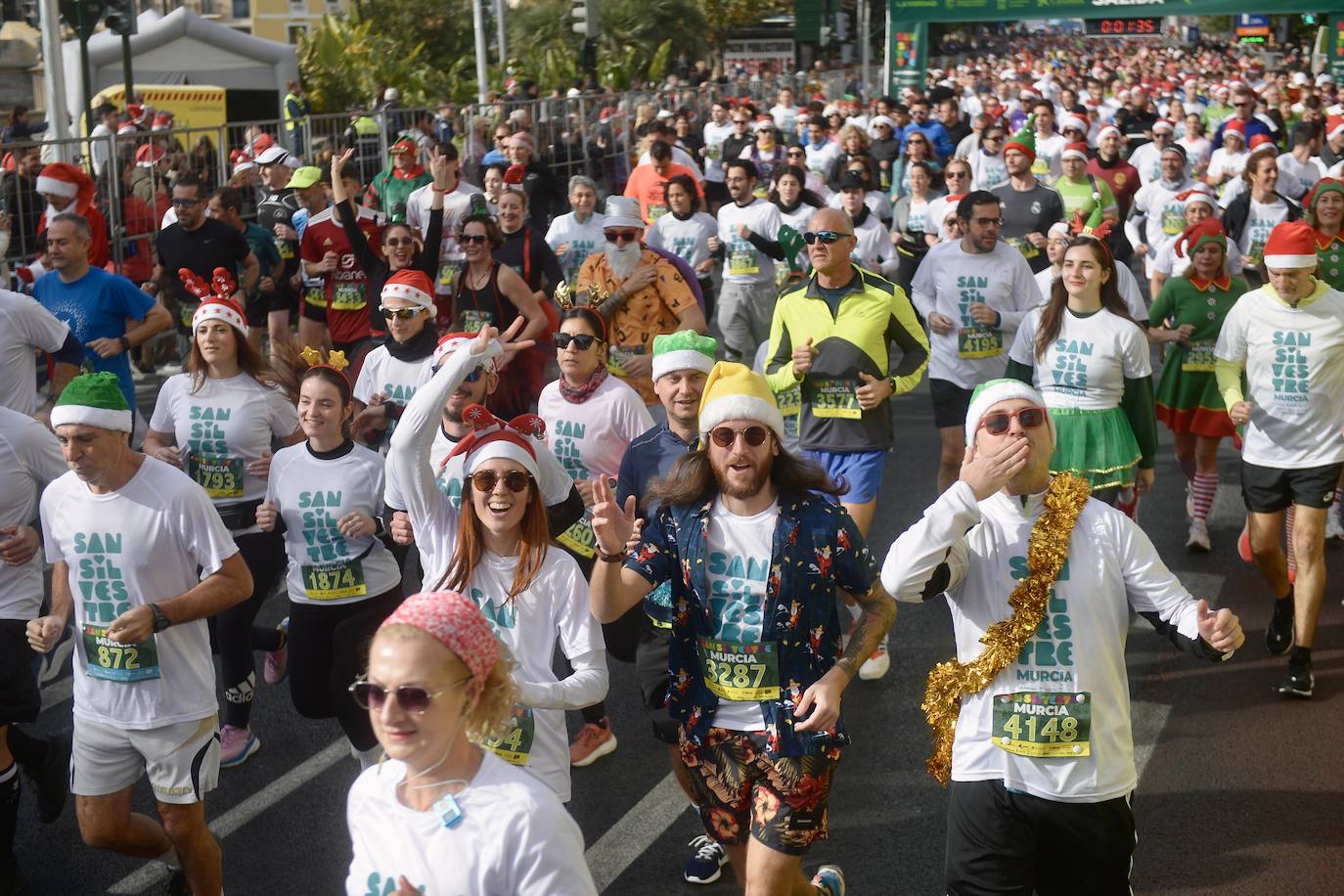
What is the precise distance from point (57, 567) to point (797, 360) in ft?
11.2

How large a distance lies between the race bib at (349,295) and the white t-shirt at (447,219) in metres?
0.48

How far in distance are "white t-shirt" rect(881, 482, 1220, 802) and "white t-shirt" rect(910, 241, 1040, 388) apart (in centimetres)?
471

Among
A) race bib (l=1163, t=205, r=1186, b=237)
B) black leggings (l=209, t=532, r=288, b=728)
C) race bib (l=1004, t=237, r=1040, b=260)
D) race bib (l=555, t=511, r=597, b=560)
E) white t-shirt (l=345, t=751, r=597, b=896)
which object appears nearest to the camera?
white t-shirt (l=345, t=751, r=597, b=896)

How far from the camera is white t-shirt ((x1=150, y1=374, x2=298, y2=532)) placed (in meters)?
7.00

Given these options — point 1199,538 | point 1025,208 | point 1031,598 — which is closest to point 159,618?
point 1031,598

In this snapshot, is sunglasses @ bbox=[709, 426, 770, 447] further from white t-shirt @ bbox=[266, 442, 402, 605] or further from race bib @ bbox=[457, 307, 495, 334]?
race bib @ bbox=[457, 307, 495, 334]

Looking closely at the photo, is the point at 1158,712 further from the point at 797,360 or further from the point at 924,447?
the point at 924,447

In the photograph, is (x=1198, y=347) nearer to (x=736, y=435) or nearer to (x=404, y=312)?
(x=404, y=312)

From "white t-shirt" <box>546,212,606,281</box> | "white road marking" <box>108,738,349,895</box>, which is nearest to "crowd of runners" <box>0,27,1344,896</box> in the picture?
"white road marking" <box>108,738,349,895</box>

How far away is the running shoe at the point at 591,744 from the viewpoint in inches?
266

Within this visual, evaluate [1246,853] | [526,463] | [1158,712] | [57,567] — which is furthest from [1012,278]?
[57,567]

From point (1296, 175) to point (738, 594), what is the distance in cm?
1315

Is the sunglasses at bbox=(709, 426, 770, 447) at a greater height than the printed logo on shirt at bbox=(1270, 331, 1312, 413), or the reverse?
the sunglasses at bbox=(709, 426, 770, 447)

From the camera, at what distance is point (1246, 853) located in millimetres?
5852
